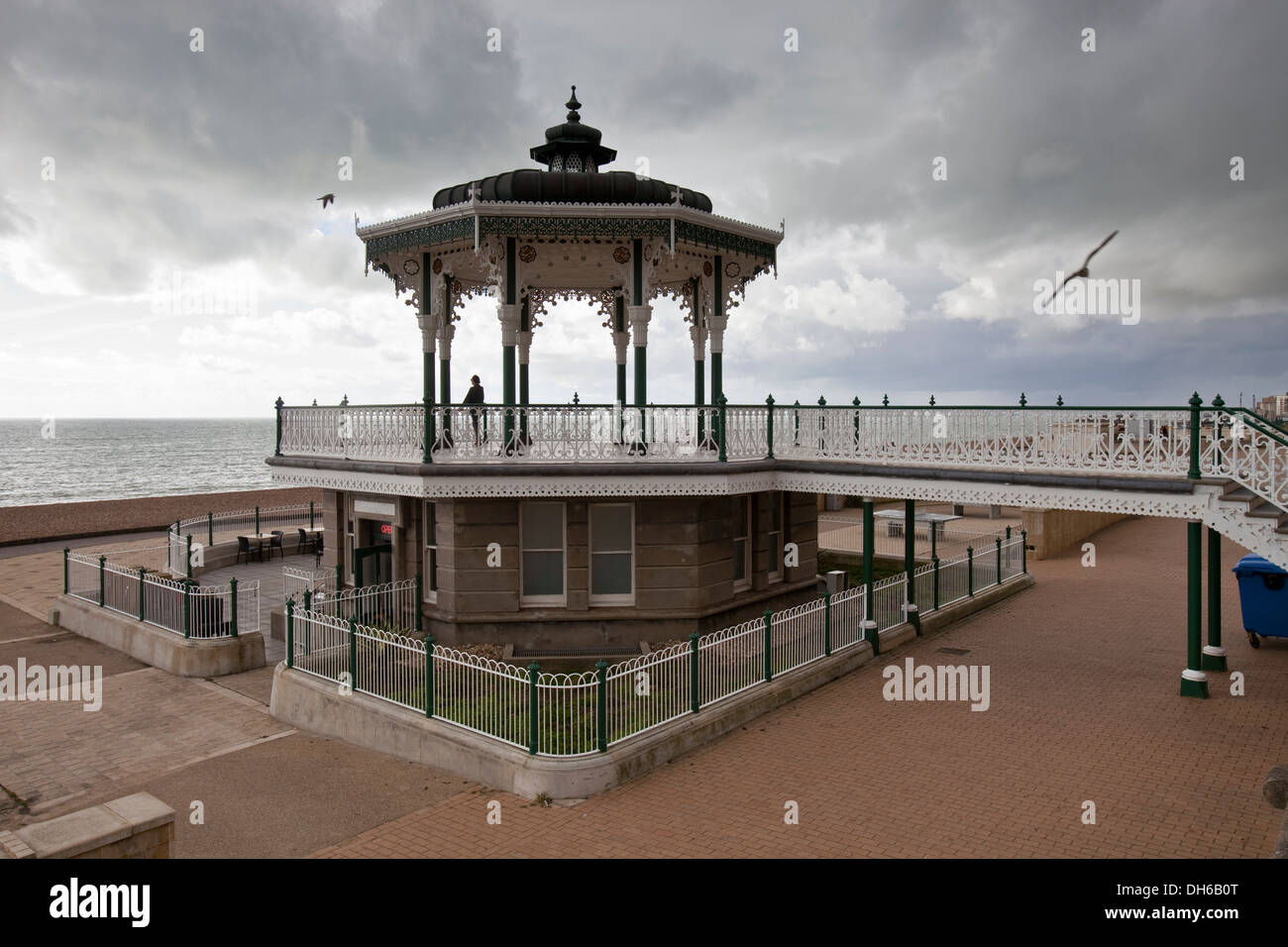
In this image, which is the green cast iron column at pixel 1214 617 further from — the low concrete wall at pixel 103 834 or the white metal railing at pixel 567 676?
the low concrete wall at pixel 103 834

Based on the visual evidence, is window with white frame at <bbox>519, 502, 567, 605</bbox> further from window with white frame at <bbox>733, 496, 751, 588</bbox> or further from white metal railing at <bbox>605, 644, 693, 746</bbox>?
white metal railing at <bbox>605, 644, 693, 746</bbox>

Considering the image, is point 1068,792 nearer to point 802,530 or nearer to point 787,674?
point 787,674

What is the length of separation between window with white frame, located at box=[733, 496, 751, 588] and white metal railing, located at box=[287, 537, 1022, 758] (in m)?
2.57

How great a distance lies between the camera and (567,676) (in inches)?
372

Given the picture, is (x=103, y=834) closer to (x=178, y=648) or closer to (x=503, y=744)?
(x=503, y=744)

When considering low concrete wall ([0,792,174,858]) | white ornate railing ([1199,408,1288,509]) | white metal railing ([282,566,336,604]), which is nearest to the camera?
low concrete wall ([0,792,174,858])

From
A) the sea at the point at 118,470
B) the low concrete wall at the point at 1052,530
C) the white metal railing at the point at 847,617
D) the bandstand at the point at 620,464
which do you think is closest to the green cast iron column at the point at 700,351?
the bandstand at the point at 620,464

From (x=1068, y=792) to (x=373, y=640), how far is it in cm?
907

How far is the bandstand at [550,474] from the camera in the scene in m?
14.8

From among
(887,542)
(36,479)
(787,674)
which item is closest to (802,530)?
(787,674)

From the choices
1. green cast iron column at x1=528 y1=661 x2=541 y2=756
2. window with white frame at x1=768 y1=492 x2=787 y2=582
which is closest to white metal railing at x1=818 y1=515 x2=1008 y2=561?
window with white frame at x1=768 y1=492 x2=787 y2=582

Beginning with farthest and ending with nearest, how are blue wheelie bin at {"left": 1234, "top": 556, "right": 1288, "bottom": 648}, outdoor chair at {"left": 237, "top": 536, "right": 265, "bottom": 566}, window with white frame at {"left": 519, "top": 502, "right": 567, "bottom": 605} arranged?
outdoor chair at {"left": 237, "top": 536, "right": 265, "bottom": 566} < window with white frame at {"left": 519, "top": 502, "right": 567, "bottom": 605} < blue wheelie bin at {"left": 1234, "top": 556, "right": 1288, "bottom": 648}

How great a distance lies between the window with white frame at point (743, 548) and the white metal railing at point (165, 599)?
9376mm

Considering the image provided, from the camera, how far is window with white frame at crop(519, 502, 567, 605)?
614 inches
